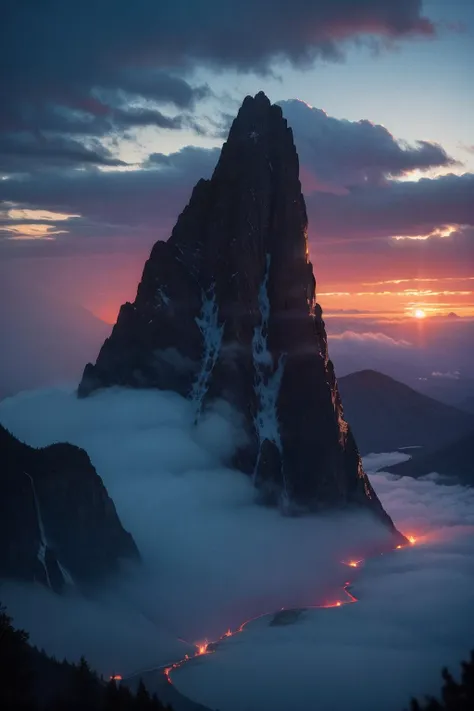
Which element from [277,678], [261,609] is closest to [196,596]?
[261,609]

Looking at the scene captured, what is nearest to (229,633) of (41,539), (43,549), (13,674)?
(43,549)

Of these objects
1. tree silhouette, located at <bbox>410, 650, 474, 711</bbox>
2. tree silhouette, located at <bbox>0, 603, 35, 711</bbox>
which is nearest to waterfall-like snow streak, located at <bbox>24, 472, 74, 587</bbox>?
tree silhouette, located at <bbox>0, 603, 35, 711</bbox>

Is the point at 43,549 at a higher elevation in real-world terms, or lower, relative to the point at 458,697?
lower

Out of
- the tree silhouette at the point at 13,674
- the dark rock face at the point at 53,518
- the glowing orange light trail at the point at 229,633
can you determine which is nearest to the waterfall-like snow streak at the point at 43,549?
the dark rock face at the point at 53,518

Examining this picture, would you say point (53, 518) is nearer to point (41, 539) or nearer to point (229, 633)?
point (41, 539)

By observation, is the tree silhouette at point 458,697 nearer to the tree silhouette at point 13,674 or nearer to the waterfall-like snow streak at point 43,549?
the tree silhouette at point 13,674

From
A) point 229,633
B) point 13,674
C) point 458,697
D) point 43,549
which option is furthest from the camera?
point 229,633

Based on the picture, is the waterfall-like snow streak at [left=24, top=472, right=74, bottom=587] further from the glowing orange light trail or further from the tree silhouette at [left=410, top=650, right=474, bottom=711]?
the tree silhouette at [left=410, top=650, right=474, bottom=711]

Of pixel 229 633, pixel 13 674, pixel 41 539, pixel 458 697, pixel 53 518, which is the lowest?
pixel 229 633
